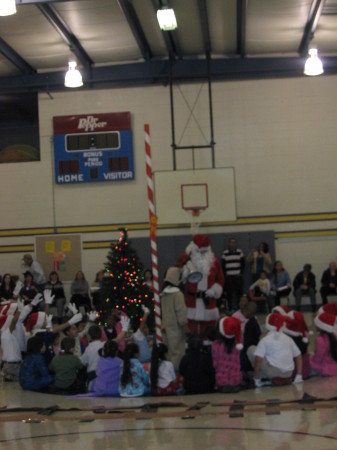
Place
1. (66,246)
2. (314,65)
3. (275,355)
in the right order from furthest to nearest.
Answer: (66,246) < (314,65) < (275,355)

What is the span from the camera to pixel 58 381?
33.9ft

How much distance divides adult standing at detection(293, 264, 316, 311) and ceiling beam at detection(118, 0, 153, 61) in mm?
6200

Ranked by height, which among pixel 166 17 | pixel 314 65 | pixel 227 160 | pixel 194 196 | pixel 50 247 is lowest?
pixel 50 247

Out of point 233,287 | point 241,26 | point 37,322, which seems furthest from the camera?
point 233,287

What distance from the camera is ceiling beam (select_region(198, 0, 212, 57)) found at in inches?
620

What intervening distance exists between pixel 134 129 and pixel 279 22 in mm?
4689

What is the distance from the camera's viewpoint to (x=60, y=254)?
1958 centimetres

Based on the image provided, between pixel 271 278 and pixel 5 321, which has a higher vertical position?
pixel 271 278

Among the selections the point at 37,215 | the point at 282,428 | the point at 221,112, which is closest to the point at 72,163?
the point at 37,215

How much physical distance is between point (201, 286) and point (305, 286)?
23.2 ft

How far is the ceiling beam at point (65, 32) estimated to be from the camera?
15.4 m

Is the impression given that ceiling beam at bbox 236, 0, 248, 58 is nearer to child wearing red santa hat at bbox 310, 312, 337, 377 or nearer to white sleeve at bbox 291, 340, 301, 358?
child wearing red santa hat at bbox 310, 312, 337, 377

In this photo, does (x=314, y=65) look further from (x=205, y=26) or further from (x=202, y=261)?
(x=202, y=261)

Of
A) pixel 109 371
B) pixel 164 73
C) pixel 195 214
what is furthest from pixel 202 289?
pixel 164 73
